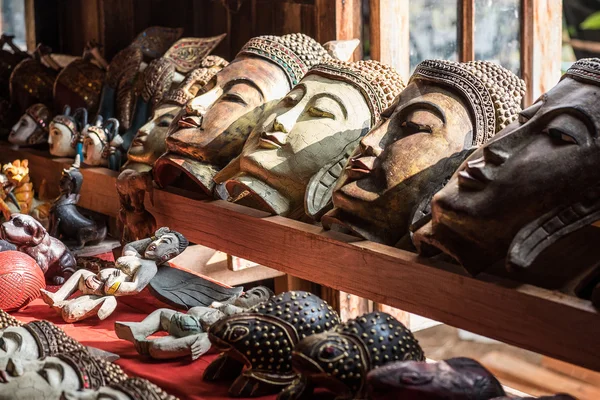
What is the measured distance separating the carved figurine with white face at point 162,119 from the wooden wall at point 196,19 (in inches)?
18.0

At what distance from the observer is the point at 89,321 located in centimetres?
270

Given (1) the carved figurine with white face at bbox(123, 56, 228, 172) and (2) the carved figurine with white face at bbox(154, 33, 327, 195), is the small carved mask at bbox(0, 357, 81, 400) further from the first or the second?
(1) the carved figurine with white face at bbox(123, 56, 228, 172)

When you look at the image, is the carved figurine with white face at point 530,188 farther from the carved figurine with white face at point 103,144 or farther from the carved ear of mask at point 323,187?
the carved figurine with white face at point 103,144

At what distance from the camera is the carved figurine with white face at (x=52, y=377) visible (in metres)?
1.88

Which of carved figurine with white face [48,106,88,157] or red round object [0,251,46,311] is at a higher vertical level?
carved figurine with white face [48,106,88,157]

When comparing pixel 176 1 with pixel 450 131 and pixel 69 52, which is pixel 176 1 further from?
pixel 450 131

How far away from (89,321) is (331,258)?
2.44 ft

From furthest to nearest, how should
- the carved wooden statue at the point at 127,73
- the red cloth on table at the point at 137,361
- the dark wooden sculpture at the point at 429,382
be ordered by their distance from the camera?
the carved wooden statue at the point at 127,73
the red cloth on table at the point at 137,361
the dark wooden sculpture at the point at 429,382

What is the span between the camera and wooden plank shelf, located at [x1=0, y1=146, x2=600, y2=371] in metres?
1.93

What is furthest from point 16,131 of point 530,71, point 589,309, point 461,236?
point 589,309

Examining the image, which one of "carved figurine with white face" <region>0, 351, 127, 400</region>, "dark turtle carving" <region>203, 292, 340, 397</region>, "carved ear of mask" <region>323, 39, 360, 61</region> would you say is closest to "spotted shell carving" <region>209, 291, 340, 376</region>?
"dark turtle carving" <region>203, 292, 340, 397</region>

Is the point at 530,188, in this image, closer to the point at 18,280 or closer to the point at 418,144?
the point at 418,144

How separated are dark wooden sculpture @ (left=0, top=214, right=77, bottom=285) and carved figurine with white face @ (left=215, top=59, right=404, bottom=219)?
0.70 m

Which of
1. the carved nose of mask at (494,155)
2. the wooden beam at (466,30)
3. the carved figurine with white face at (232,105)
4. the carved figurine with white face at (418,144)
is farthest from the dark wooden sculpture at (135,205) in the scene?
the carved nose of mask at (494,155)
